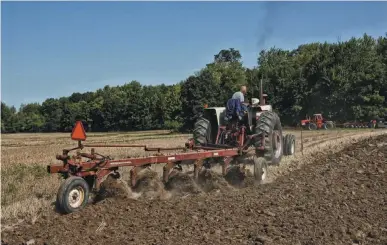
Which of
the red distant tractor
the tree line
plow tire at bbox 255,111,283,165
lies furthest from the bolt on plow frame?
the red distant tractor

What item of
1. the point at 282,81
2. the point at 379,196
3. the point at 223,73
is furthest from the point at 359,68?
the point at 379,196

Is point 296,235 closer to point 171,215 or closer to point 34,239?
point 171,215

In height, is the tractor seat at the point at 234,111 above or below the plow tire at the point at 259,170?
above

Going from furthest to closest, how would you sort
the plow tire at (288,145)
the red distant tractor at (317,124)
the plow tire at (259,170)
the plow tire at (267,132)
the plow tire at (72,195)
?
the red distant tractor at (317,124), the plow tire at (288,145), the plow tire at (267,132), the plow tire at (259,170), the plow tire at (72,195)

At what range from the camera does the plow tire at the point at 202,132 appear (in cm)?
1075

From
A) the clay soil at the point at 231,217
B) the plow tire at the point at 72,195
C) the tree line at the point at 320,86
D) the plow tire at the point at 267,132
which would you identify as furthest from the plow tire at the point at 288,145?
the tree line at the point at 320,86

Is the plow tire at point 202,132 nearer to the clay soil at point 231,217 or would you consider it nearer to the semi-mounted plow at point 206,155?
the semi-mounted plow at point 206,155

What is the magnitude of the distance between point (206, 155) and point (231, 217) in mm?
2778

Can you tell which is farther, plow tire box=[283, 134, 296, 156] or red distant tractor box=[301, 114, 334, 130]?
red distant tractor box=[301, 114, 334, 130]

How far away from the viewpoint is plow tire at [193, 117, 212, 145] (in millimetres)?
10750

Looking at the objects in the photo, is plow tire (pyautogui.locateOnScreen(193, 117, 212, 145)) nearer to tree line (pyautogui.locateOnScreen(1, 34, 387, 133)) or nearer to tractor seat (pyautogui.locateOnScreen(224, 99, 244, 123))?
tractor seat (pyautogui.locateOnScreen(224, 99, 244, 123))

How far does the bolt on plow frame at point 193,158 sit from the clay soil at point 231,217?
0.99 ft

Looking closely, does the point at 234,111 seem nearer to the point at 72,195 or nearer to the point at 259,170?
the point at 259,170

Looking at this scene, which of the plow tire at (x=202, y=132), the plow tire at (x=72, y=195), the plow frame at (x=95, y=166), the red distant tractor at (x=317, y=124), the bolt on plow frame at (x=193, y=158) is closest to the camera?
the plow tire at (x=72, y=195)
